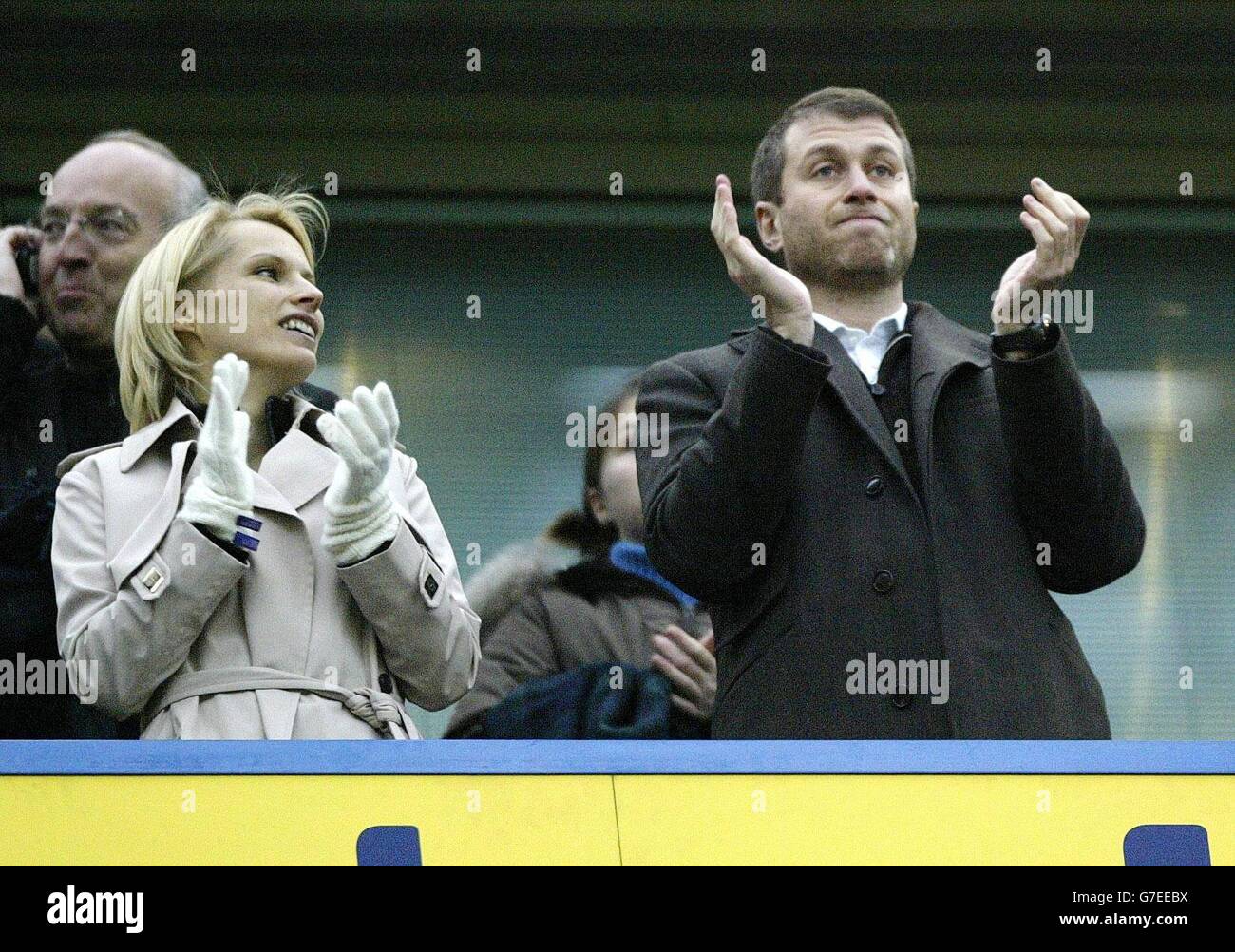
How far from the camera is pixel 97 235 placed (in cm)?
408

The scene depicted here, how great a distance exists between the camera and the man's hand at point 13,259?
13.2 feet

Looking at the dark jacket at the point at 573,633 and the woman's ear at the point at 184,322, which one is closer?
the woman's ear at the point at 184,322

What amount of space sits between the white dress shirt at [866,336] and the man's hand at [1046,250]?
300 mm

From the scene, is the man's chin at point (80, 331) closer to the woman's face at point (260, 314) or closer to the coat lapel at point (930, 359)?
the woman's face at point (260, 314)

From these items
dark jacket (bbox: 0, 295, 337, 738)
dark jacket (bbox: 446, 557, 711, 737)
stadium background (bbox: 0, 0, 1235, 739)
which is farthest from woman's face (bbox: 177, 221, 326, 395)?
stadium background (bbox: 0, 0, 1235, 739)

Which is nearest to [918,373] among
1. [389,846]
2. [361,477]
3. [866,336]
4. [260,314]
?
[866,336]

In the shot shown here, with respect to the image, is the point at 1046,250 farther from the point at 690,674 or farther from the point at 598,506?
the point at 598,506

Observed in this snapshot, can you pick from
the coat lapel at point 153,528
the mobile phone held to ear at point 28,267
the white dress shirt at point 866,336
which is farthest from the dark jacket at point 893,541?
the mobile phone held to ear at point 28,267

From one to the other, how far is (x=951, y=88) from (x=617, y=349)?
119 cm

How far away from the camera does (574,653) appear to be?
A: 161 inches

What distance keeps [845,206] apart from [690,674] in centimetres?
94

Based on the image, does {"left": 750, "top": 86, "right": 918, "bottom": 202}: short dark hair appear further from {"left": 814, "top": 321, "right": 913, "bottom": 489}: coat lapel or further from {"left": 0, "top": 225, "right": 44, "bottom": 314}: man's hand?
{"left": 0, "top": 225, "right": 44, "bottom": 314}: man's hand

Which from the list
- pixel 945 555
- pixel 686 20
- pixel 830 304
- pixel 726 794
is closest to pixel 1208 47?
pixel 686 20
